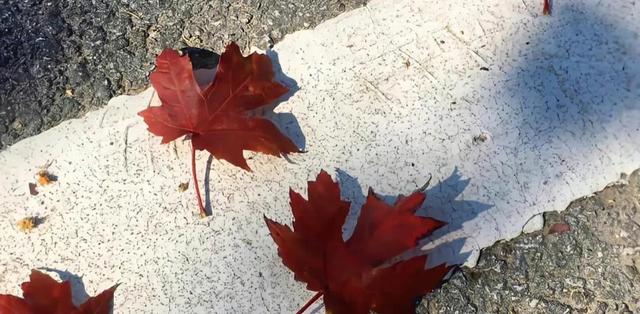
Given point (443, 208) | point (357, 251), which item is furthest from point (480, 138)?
point (357, 251)

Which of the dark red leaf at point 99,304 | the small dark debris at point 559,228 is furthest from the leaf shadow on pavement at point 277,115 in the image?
the small dark debris at point 559,228

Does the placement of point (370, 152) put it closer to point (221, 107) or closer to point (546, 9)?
point (221, 107)

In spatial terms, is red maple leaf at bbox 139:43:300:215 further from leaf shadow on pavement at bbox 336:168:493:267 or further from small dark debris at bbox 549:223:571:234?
small dark debris at bbox 549:223:571:234

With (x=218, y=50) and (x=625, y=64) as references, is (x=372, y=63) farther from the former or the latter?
(x=625, y=64)

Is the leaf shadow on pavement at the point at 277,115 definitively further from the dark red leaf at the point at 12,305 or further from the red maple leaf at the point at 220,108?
the dark red leaf at the point at 12,305

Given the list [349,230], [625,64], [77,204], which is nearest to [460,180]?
[349,230]

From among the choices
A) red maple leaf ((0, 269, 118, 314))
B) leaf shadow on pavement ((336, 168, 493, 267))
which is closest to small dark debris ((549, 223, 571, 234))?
leaf shadow on pavement ((336, 168, 493, 267))
